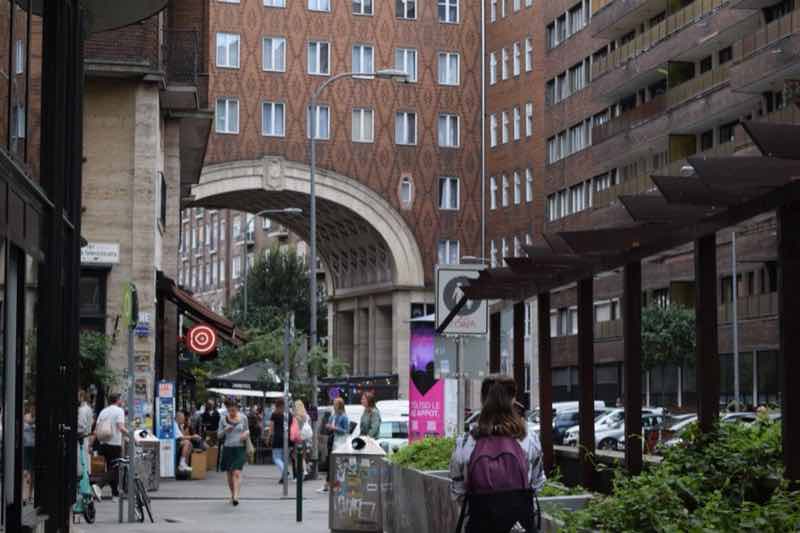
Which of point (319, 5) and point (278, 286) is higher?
point (319, 5)

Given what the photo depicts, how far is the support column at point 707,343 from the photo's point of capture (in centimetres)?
1112

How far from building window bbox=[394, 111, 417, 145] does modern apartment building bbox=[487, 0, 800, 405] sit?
166 inches

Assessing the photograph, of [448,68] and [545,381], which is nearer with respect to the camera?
[545,381]

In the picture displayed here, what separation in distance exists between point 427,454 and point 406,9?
66.0 metres

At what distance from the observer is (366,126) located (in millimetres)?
81562

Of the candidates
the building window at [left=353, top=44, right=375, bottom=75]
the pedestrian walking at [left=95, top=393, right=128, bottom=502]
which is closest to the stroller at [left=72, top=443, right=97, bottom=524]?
the pedestrian walking at [left=95, top=393, right=128, bottom=502]

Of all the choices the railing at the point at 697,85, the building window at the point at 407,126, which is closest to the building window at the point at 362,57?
the building window at the point at 407,126

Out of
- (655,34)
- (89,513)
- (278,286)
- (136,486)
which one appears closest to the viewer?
(89,513)

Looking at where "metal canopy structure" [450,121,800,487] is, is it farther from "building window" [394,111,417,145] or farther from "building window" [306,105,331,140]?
"building window" [394,111,417,145]

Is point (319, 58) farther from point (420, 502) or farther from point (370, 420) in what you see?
point (420, 502)

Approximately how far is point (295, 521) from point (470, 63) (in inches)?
2422

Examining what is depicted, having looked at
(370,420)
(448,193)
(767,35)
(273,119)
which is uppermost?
(273,119)

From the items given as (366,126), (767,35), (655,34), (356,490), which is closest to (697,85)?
(655,34)

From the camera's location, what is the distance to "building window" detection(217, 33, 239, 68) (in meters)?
80.5
